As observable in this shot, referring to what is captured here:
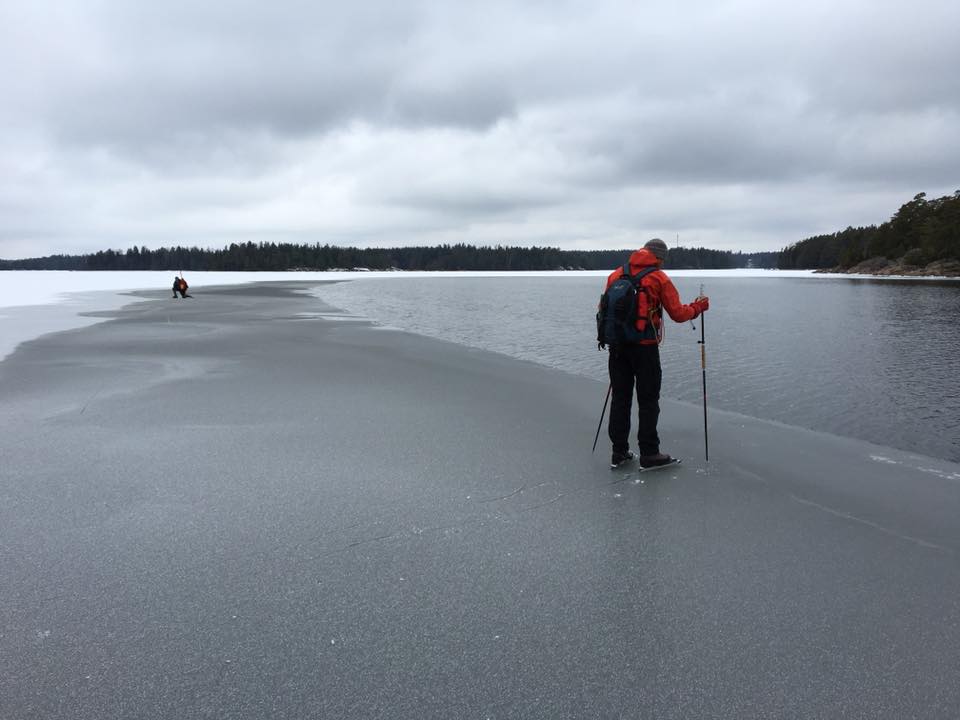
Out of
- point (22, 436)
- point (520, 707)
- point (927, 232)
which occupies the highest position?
point (927, 232)

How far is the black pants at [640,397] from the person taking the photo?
19.6 feet

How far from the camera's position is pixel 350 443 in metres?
6.77

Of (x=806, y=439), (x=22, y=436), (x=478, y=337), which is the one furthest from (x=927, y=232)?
(x=22, y=436)

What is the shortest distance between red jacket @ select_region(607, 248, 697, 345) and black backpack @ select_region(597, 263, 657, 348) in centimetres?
5

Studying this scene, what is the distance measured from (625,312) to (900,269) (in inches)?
4512

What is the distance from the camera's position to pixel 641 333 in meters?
5.83

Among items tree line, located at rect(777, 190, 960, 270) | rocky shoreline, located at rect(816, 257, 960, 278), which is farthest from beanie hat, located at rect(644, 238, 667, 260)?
tree line, located at rect(777, 190, 960, 270)

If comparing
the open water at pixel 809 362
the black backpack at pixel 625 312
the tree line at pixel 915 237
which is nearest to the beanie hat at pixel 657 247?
the black backpack at pixel 625 312

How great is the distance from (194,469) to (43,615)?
2.55 m

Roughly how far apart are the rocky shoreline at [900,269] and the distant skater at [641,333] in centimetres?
9914

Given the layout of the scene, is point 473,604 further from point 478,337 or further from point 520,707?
point 478,337

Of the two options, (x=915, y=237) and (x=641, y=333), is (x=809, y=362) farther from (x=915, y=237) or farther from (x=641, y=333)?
(x=915, y=237)

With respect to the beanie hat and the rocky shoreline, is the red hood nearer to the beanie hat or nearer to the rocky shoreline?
the beanie hat

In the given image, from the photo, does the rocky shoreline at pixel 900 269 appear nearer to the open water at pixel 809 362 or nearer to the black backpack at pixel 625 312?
the open water at pixel 809 362
